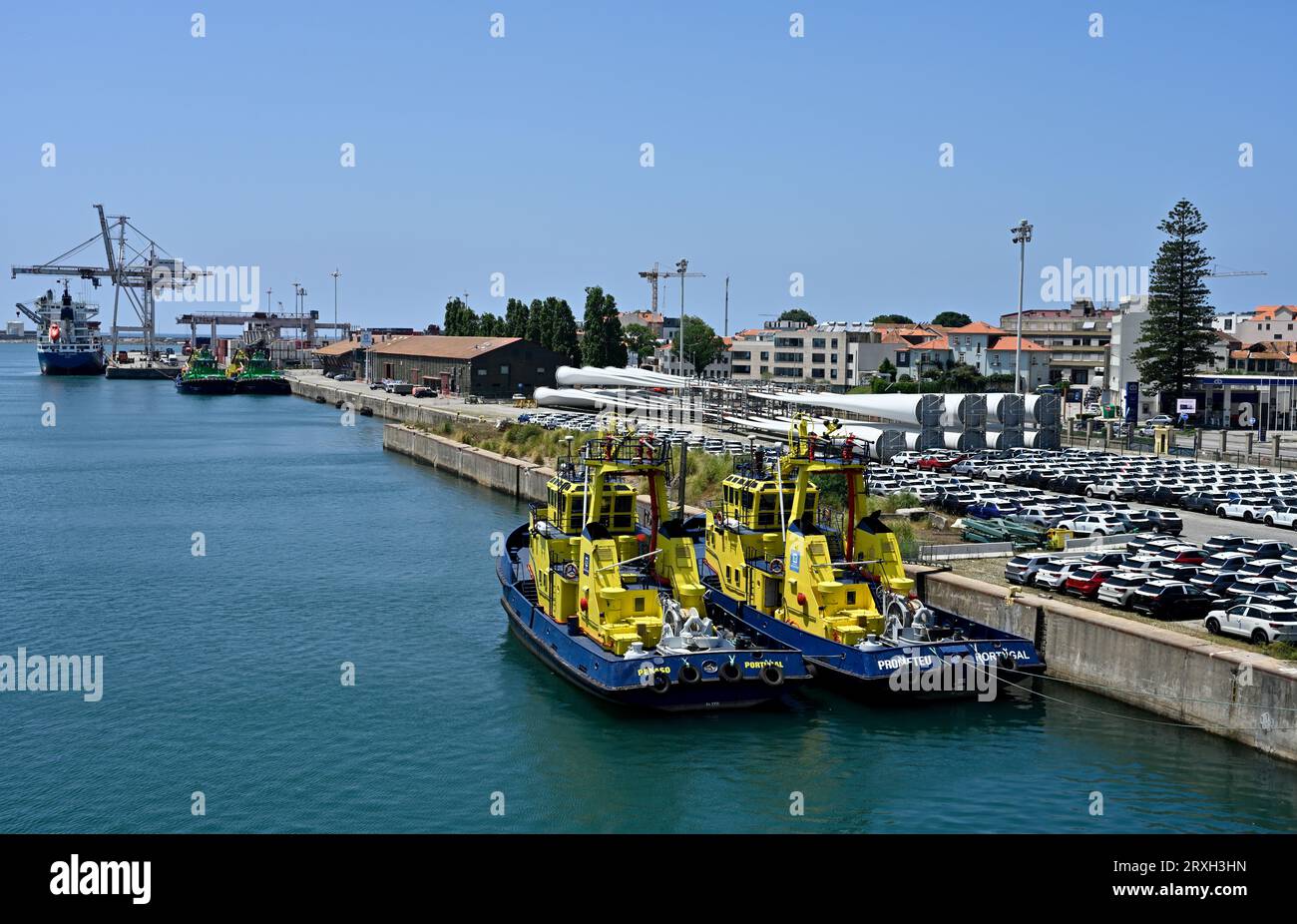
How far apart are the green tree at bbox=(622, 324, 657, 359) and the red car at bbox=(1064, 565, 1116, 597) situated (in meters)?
107

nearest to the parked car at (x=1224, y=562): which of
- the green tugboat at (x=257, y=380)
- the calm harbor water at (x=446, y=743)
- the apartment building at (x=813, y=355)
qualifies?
the calm harbor water at (x=446, y=743)

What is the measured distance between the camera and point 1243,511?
37969mm

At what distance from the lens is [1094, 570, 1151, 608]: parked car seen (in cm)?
2439

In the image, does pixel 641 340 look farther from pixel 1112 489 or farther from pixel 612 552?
pixel 612 552

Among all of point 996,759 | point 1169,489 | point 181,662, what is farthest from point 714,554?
point 1169,489

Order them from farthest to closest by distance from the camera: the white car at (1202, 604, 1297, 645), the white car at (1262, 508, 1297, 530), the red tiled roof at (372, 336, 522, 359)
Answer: the red tiled roof at (372, 336, 522, 359) → the white car at (1262, 508, 1297, 530) → the white car at (1202, 604, 1297, 645)

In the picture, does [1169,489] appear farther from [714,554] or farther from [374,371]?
[374,371]

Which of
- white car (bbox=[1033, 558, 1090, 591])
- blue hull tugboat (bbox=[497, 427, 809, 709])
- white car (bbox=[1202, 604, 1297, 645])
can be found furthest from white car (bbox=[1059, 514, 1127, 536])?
blue hull tugboat (bbox=[497, 427, 809, 709])

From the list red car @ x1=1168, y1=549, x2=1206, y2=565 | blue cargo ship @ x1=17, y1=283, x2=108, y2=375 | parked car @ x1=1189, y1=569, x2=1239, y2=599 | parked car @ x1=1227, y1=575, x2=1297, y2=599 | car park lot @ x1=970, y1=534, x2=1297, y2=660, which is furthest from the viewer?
blue cargo ship @ x1=17, y1=283, x2=108, y2=375

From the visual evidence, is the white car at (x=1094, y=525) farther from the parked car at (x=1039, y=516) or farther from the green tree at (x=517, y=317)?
the green tree at (x=517, y=317)

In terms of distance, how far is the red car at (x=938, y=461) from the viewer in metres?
50.1

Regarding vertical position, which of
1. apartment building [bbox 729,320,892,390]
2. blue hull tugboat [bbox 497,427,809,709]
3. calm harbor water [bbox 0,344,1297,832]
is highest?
apartment building [bbox 729,320,892,390]

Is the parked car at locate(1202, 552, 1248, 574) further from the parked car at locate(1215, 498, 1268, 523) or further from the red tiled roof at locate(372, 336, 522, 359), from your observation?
the red tiled roof at locate(372, 336, 522, 359)

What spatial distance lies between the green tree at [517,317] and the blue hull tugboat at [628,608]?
288ft
